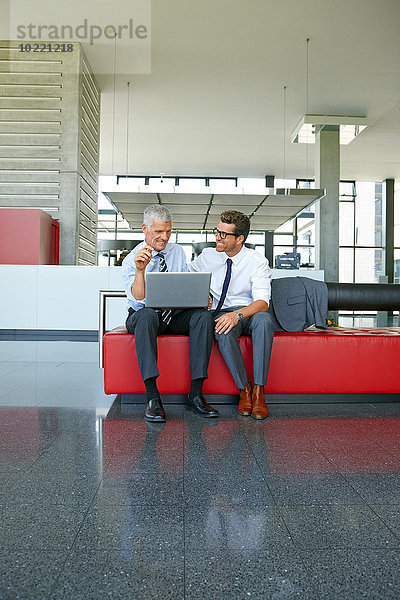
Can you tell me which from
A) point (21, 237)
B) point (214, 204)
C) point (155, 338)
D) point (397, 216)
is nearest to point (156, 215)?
point (155, 338)

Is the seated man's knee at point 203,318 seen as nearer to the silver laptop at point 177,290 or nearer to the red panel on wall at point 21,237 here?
the silver laptop at point 177,290

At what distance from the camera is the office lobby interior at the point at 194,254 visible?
1146 millimetres

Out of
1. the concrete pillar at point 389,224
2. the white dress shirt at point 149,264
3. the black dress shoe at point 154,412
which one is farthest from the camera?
the concrete pillar at point 389,224

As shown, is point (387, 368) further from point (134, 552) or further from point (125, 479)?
point (134, 552)

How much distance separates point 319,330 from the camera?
3.00m

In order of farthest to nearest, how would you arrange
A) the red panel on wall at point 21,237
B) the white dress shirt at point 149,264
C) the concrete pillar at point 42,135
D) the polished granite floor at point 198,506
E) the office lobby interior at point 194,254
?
the concrete pillar at point 42,135 < the red panel on wall at point 21,237 < the white dress shirt at point 149,264 < the office lobby interior at point 194,254 < the polished granite floor at point 198,506

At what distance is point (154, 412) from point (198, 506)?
1.00m

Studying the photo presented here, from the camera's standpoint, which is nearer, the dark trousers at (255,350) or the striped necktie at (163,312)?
the dark trousers at (255,350)

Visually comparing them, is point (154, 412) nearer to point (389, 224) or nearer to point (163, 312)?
point (163, 312)

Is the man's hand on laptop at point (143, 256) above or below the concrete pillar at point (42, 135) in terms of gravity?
below

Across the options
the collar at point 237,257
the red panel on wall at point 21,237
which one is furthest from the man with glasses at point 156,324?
the red panel on wall at point 21,237

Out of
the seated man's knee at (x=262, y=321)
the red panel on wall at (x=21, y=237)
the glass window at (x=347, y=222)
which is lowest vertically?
the seated man's knee at (x=262, y=321)

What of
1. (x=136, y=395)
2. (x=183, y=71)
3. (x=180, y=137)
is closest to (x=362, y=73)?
(x=183, y=71)

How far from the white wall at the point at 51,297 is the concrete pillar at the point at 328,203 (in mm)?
5065
